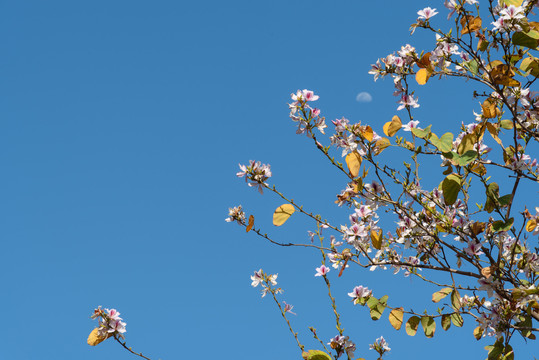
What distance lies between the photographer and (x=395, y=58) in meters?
2.71

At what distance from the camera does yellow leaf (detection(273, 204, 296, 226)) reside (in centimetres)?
264

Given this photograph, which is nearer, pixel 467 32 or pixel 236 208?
pixel 467 32

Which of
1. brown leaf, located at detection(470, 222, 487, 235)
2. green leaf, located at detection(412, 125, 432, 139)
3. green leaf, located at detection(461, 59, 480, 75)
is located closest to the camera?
green leaf, located at detection(412, 125, 432, 139)

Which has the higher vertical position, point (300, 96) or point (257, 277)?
point (300, 96)

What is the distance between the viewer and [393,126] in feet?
8.19

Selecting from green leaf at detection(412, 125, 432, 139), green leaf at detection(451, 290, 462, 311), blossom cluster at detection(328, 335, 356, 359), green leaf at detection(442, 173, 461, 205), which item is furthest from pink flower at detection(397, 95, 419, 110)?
blossom cluster at detection(328, 335, 356, 359)

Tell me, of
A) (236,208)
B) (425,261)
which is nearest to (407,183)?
(425,261)

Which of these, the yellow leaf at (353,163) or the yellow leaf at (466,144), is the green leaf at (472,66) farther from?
the yellow leaf at (353,163)

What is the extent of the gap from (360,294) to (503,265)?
701mm

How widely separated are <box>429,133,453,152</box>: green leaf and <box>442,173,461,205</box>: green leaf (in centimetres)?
13

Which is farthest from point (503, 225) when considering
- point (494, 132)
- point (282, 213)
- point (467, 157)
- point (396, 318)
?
point (282, 213)

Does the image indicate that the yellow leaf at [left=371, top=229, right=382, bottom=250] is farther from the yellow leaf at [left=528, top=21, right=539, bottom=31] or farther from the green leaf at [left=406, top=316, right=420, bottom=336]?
the yellow leaf at [left=528, top=21, right=539, bottom=31]

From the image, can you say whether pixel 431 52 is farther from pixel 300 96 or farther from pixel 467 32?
pixel 300 96

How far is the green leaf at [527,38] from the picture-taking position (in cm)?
227
